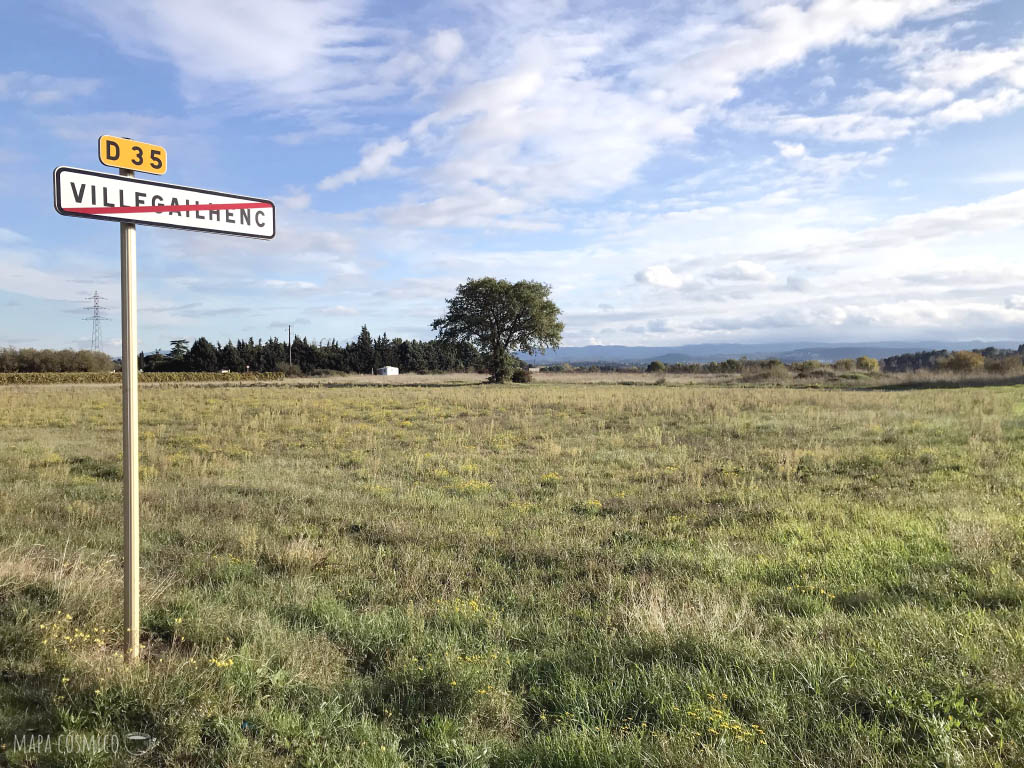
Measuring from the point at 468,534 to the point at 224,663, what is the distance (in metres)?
4.39

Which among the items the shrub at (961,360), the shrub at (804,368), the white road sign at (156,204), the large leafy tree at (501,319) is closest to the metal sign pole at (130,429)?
the white road sign at (156,204)

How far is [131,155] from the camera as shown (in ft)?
13.3

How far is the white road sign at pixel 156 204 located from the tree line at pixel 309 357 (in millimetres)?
81201

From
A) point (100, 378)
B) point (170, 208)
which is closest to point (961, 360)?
point (170, 208)

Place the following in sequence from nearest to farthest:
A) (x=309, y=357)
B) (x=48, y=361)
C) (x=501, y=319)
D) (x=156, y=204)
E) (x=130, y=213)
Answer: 1. (x=130, y=213)
2. (x=156, y=204)
3. (x=501, y=319)
4. (x=48, y=361)
5. (x=309, y=357)

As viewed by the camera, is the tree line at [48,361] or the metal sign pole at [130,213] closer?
the metal sign pole at [130,213]

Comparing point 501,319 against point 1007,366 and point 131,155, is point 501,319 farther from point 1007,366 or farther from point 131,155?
point 131,155

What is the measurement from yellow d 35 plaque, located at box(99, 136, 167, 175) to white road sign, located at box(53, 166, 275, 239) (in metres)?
0.10

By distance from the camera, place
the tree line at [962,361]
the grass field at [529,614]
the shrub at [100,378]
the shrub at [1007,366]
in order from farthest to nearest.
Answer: the shrub at [100,378], the tree line at [962,361], the shrub at [1007,366], the grass field at [529,614]

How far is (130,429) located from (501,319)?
57.8 metres

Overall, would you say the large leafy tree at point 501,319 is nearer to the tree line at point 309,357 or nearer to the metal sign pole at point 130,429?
the tree line at point 309,357

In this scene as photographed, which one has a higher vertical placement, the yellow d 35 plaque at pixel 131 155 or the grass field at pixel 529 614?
the yellow d 35 plaque at pixel 131 155

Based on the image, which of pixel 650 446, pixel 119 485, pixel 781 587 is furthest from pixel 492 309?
pixel 781 587

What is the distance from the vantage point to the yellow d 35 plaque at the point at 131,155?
3924 millimetres
